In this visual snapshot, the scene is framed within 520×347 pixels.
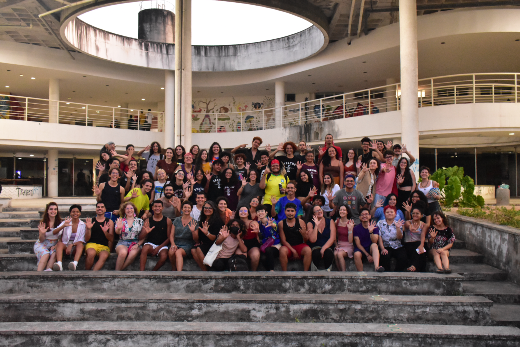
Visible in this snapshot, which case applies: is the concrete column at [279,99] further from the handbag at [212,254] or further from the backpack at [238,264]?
the backpack at [238,264]

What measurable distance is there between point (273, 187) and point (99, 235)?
2.85 metres

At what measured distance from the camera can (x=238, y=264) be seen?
604 cm

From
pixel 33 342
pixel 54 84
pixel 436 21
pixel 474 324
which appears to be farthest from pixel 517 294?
pixel 54 84

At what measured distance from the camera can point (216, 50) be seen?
18.9m

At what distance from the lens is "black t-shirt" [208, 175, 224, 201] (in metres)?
7.42

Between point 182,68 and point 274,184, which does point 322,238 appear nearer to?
point 274,184

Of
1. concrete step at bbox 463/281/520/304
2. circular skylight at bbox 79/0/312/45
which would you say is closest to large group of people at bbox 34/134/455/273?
concrete step at bbox 463/281/520/304

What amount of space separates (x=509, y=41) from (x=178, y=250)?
44.3 feet

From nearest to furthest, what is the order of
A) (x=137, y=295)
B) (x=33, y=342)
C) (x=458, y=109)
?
Result: (x=33, y=342) < (x=137, y=295) < (x=458, y=109)

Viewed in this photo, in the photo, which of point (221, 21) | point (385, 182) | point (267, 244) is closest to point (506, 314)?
point (385, 182)

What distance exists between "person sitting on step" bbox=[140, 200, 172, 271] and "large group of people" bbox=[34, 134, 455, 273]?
15 millimetres

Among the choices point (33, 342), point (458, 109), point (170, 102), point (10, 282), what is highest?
point (170, 102)

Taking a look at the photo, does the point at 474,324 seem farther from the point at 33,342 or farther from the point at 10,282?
the point at 10,282

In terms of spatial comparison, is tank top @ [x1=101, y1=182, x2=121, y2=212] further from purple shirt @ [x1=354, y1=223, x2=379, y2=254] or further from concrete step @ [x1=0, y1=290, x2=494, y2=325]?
purple shirt @ [x1=354, y1=223, x2=379, y2=254]
